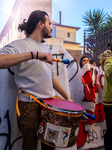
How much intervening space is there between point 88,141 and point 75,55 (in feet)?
6.46

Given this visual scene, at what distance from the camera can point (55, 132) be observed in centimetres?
124

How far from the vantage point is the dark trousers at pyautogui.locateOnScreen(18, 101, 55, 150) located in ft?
4.43

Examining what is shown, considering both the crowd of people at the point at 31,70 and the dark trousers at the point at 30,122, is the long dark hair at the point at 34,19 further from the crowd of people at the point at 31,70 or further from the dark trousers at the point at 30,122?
the dark trousers at the point at 30,122

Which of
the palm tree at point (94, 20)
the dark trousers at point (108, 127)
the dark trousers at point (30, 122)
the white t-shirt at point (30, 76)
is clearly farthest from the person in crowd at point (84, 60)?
the palm tree at point (94, 20)

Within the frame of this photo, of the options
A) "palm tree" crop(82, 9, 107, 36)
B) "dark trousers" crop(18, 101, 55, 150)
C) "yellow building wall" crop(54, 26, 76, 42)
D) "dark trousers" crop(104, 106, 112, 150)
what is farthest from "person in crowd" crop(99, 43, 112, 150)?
"yellow building wall" crop(54, 26, 76, 42)

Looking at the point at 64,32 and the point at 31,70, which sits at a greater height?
the point at 64,32

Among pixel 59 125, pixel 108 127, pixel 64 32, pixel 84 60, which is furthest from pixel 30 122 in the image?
pixel 64 32

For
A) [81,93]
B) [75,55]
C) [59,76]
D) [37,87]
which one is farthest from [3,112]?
[75,55]

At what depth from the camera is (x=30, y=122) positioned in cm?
135

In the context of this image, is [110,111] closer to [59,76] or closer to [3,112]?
[59,76]

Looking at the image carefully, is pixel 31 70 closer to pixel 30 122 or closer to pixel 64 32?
pixel 30 122

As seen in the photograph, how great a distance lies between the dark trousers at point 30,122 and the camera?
53.1 inches

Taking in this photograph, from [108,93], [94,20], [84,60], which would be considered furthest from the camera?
[94,20]

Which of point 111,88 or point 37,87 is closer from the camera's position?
point 37,87
